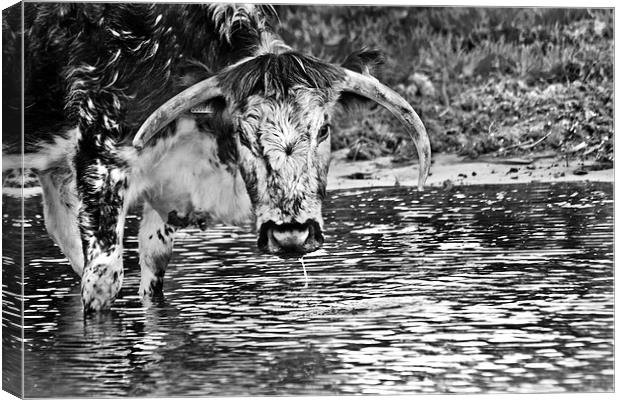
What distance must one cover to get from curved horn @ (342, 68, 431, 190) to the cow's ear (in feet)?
0.15

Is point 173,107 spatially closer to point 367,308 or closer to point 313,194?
point 313,194

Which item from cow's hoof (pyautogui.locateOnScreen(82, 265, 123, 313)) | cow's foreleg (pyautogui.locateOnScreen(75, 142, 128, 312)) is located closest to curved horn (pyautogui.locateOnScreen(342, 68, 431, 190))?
cow's foreleg (pyautogui.locateOnScreen(75, 142, 128, 312))

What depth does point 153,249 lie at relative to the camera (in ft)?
39.1

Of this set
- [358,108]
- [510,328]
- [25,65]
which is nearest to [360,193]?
[358,108]

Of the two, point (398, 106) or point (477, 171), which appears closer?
point (398, 106)

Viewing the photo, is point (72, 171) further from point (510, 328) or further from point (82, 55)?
point (510, 328)

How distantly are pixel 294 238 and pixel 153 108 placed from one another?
1.42 m

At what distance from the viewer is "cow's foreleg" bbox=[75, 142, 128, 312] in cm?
1159

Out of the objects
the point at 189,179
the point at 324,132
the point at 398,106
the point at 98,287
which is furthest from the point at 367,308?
the point at 98,287

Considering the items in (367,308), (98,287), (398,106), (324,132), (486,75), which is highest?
(486,75)

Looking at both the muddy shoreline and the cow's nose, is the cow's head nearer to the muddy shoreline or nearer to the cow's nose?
the cow's nose

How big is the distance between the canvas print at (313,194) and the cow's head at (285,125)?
1 centimetres

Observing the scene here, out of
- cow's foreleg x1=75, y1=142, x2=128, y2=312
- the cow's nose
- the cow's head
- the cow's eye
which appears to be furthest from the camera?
cow's foreleg x1=75, y1=142, x2=128, y2=312

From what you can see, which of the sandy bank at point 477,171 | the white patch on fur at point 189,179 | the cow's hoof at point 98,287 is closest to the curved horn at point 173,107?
the white patch on fur at point 189,179
